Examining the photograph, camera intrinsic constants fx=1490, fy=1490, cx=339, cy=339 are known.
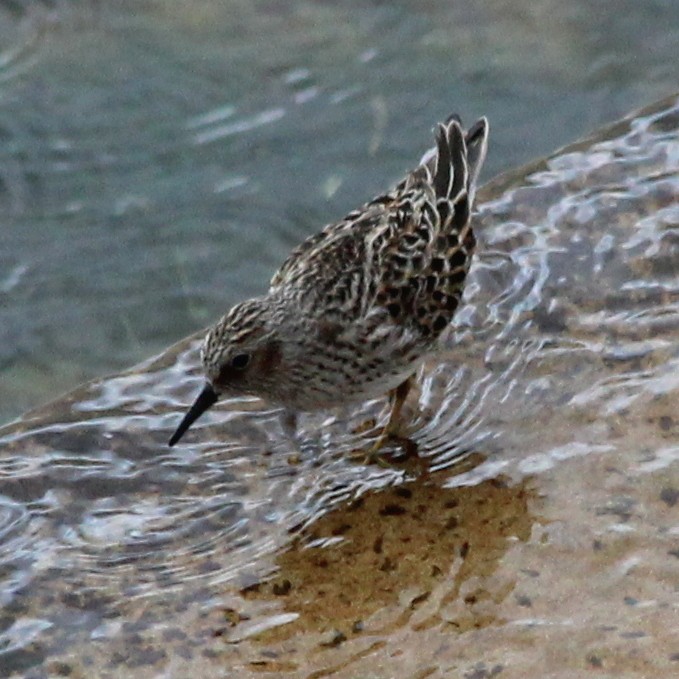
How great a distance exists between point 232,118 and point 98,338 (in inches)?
83.4

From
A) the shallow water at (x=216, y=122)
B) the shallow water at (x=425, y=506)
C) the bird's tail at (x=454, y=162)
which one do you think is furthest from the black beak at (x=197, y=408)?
the shallow water at (x=216, y=122)

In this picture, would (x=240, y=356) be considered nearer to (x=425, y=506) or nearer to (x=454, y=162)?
(x=425, y=506)

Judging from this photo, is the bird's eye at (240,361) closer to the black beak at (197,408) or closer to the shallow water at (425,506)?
the black beak at (197,408)

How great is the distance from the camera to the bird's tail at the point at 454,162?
676 cm

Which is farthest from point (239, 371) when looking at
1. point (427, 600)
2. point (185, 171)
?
point (185, 171)

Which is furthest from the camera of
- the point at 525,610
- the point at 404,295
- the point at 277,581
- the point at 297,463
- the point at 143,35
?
the point at 143,35

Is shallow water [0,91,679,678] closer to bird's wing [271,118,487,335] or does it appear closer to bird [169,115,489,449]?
bird [169,115,489,449]

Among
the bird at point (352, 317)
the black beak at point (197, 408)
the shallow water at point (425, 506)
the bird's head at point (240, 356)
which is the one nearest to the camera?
the shallow water at point (425, 506)

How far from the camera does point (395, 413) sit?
6266 millimetres

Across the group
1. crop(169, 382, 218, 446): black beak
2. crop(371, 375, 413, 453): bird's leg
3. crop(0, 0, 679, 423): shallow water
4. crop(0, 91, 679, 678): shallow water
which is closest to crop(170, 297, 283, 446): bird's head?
crop(169, 382, 218, 446): black beak

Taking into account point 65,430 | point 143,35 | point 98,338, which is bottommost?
point 98,338

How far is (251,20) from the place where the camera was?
1083cm

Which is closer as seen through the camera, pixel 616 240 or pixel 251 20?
pixel 616 240

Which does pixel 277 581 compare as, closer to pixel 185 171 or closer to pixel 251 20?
pixel 185 171
